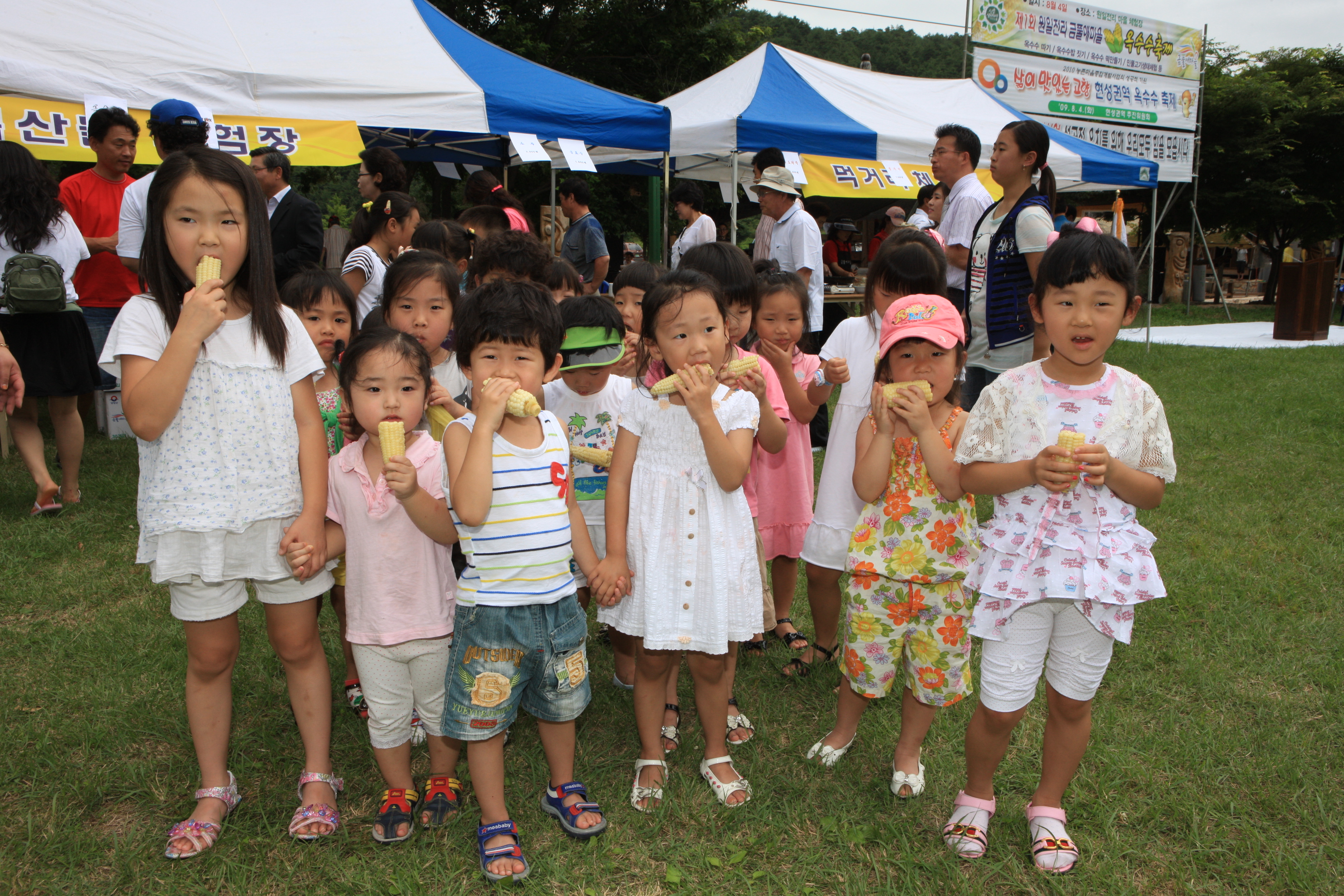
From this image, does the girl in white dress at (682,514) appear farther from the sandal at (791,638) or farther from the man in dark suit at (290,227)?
the man in dark suit at (290,227)

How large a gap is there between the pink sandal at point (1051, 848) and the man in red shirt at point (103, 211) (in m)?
5.42

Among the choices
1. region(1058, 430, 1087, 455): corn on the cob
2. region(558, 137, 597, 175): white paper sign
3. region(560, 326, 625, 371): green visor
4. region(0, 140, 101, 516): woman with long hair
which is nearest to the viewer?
region(1058, 430, 1087, 455): corn on the cob

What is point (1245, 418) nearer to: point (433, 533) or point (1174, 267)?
point (433, 533)

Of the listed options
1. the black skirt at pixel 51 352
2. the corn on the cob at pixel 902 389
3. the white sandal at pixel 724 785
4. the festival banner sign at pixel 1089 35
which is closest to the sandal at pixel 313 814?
the white sandal at pixel 724 785

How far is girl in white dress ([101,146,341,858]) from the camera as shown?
206cm

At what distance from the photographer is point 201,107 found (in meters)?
5.79

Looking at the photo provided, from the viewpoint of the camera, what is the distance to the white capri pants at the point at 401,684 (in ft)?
7.50

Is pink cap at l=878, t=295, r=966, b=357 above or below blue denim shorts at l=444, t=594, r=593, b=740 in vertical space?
above

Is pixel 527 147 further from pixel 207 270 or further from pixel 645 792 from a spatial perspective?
pixel 645 792

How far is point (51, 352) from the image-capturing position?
16.3 ft

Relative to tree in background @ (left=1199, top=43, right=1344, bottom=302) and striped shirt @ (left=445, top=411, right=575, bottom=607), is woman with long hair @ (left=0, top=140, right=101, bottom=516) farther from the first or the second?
tree in background @ (left=1199, top=43, right=1344, bottom=302)

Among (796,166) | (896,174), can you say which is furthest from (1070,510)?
(896,174)

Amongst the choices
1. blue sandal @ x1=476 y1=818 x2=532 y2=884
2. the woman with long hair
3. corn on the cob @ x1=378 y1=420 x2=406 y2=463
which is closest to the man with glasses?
corn on the cob @ x1=378 y1=420 x2=406 y2=463

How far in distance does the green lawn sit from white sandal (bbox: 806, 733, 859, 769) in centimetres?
3
